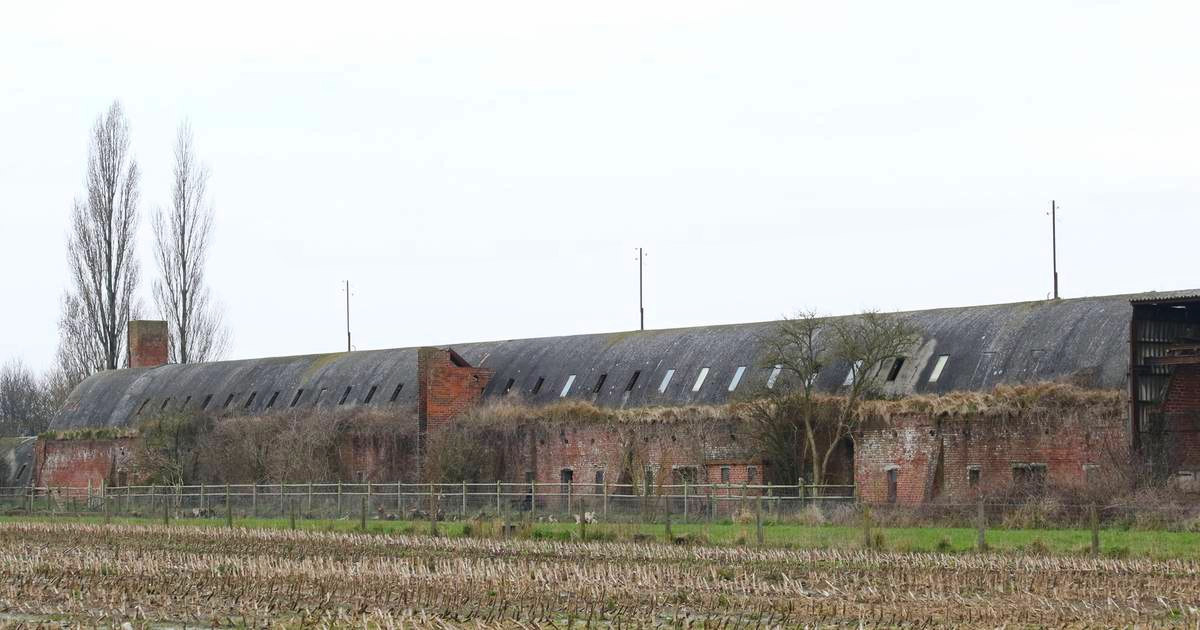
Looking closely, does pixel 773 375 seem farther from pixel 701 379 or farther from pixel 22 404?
pixel 22 404

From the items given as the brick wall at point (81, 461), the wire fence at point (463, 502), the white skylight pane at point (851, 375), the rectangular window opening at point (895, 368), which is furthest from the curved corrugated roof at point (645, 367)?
the wire fence at point (463, 502)

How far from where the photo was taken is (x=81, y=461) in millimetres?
60875

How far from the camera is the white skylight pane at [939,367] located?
135 ft

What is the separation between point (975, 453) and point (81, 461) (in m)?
35.3

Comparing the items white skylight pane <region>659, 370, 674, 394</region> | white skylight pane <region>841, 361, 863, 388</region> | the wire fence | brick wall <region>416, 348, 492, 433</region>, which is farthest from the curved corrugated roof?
the wire fence

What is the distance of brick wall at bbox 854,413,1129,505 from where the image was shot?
37.0 metres

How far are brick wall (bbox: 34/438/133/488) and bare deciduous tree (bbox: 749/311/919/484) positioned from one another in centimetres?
2560

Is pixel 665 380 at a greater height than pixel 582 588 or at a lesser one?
greater

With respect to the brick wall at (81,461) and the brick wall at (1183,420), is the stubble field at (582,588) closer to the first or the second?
the brick wall at (1183,420)

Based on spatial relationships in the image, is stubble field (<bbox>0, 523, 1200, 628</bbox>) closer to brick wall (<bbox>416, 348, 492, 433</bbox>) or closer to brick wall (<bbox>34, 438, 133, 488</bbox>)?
brick wall (<bbox>416, 348, 492, 433</bbox>)

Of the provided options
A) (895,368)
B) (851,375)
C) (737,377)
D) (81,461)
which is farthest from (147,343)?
(895,368)

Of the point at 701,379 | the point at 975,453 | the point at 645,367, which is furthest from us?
the point at 645,367

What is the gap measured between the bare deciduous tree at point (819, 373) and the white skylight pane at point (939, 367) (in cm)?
103

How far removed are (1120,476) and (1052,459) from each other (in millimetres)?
2693
